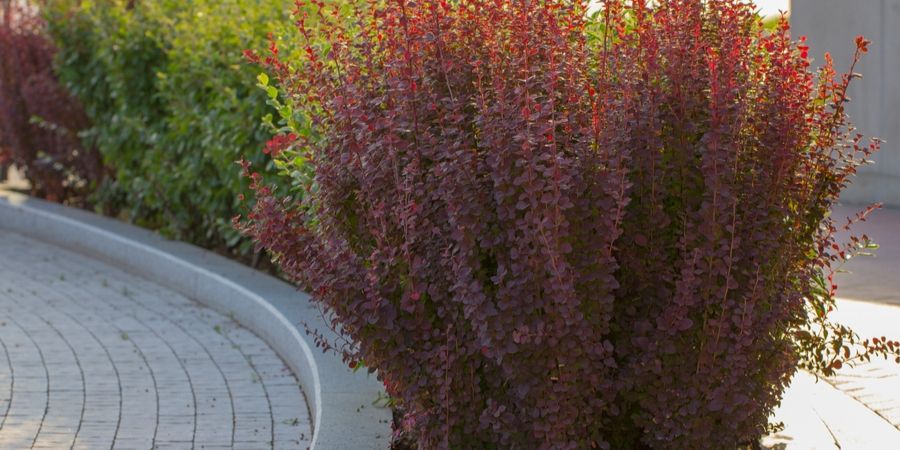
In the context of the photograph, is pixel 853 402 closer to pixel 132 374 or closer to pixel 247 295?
pixel 132 374

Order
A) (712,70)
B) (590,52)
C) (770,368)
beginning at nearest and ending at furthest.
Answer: (712,70) → (770,368) → (590,52)

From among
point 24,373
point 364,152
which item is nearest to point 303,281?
point 364,152

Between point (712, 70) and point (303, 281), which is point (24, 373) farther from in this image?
point (712, 70)

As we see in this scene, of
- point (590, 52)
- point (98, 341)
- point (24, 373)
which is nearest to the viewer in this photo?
point (590, 52)

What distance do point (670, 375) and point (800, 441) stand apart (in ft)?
2.67

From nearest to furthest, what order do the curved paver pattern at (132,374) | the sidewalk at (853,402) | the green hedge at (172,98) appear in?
1. the sidewalk at (853,402)
2. the curved paver pattern at (132,374)
3. the green hedge at (172,98)

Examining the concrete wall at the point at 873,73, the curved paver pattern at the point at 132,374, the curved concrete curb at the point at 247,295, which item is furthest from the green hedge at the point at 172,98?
the concrete wall at the point at 873,73

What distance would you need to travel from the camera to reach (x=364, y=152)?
4.51 metres

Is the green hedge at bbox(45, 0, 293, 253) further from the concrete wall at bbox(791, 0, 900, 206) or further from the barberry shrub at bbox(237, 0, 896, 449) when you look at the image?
the concrete wall at bbox(791, 0, 900, 206)

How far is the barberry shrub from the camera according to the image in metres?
4.07

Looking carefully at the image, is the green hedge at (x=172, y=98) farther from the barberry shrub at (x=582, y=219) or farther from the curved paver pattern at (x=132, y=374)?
the barberry shrub at (x=582, y=219)

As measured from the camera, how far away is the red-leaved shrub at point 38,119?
11438 mm

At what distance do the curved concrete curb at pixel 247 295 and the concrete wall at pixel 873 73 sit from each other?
20.7 ft

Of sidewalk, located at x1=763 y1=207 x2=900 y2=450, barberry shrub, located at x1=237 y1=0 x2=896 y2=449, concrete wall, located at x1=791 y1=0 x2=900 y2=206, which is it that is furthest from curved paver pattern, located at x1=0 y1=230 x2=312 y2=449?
concrete wall, located at x1=791 y1=0 x2=900 y2=206
